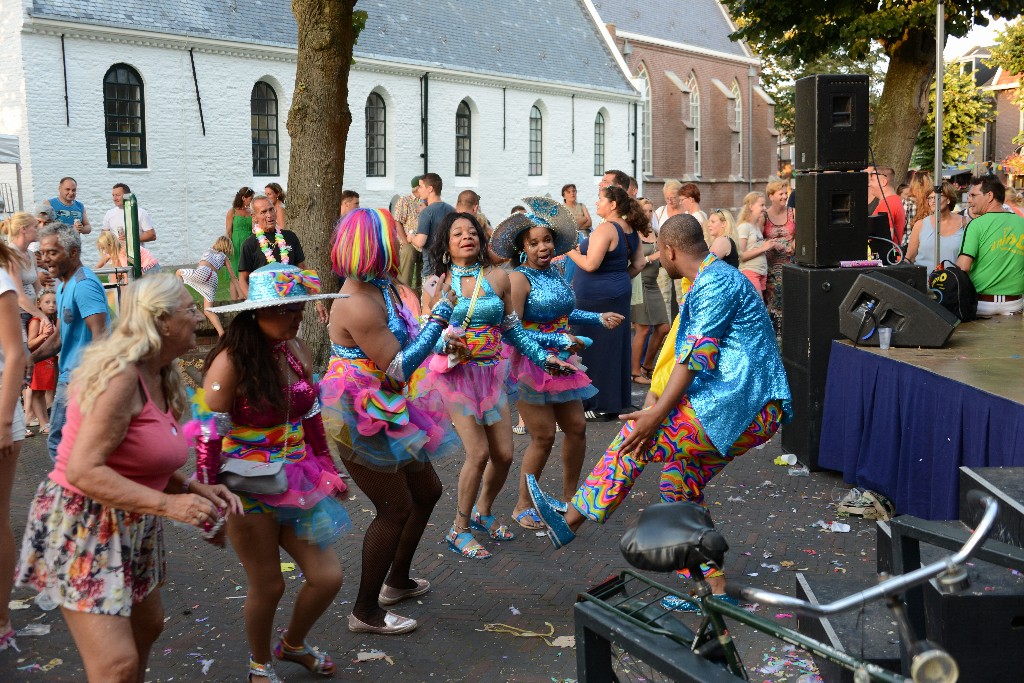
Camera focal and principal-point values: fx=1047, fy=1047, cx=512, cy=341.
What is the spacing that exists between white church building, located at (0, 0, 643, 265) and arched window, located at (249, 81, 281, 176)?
4 cm

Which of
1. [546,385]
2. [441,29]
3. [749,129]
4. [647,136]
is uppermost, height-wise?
[441,29]

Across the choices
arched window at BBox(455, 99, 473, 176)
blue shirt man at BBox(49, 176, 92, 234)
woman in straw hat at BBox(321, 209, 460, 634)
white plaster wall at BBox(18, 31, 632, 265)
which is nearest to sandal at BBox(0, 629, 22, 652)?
woman in straw hat at BBox(321, 209, 460, 634)

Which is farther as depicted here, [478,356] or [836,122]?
[836,122]

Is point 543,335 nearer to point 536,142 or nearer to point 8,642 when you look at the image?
point 8,642

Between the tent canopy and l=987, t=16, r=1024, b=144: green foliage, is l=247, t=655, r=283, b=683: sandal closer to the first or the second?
the tent canopy

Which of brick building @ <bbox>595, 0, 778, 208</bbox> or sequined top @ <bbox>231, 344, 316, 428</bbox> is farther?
brick building @ <bbox>595, 0, 778, 208</bbox>

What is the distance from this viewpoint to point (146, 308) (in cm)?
345

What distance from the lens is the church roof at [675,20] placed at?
43.7 meters

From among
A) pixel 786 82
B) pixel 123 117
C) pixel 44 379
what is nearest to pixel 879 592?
pixel 44 379

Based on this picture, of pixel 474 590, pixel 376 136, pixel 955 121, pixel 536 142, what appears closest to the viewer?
pixel 474 590

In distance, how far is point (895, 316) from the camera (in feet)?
24.2

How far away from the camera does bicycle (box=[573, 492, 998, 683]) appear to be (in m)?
2.14

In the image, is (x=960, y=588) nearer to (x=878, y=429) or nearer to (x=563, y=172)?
(x=878, y=429)

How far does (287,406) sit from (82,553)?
0.94 m
